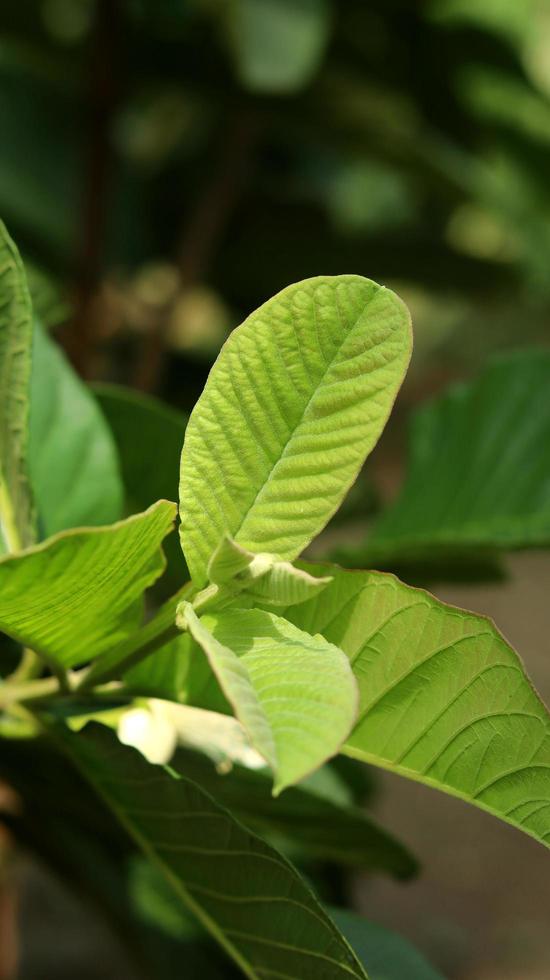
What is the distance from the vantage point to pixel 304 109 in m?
1.09

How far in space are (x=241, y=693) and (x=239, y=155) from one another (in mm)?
1067

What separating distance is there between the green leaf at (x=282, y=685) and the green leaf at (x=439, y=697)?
3 centimetres

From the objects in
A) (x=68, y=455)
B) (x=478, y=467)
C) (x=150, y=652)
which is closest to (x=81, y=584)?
(x=150, y=652)

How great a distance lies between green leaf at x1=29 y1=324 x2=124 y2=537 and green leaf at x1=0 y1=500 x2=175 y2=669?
0.17 meters

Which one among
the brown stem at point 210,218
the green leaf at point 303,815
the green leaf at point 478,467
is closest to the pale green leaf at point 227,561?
the green leaf at point 303,815

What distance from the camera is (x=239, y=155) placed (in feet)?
4.13

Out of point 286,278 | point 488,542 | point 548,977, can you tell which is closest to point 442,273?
point 286,278

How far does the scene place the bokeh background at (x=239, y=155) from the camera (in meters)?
1.04

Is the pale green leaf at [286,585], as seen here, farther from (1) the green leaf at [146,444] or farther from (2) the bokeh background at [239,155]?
(2) the bokeh background at [239,155]

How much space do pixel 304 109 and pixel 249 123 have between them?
15 centimetres

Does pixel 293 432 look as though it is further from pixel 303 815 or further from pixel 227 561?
pixel 303 815

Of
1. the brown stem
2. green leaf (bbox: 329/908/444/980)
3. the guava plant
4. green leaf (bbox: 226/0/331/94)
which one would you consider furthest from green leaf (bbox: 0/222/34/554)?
the brown stem

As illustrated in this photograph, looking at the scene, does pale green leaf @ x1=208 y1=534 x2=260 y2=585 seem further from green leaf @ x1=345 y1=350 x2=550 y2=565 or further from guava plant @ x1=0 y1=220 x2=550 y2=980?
green leaf @ x1=345 y1=350 x2=550 y2=565

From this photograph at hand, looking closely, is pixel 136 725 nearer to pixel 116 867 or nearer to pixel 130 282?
pixel 116 867
